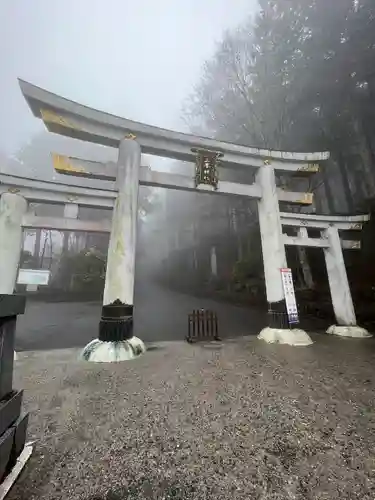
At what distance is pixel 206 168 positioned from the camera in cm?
670

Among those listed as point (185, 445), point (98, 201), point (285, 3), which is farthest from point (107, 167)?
point (285, 3)

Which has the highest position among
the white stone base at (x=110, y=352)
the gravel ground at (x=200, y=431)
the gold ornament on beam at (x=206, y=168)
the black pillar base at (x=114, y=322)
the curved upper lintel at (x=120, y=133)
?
the curved upper lintel at (x=120, y=133)

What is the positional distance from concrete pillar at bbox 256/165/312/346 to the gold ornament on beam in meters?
1.53

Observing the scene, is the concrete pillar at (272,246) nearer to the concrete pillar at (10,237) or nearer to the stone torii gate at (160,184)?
the stone torii gate at (160,184)

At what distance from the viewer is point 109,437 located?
2352mm

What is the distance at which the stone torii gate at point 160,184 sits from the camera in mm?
5277

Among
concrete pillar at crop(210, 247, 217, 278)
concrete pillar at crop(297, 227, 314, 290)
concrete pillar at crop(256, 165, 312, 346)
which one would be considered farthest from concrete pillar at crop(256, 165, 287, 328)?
concrete pillar at crop(210, 247, 217, 278)

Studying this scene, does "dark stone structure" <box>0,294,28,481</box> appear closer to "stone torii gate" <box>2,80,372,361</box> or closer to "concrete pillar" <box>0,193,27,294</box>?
"stone torii gate" <box>2,80,372,361</box>

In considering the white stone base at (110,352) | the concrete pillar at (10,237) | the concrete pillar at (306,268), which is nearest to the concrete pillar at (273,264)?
the white stone base at (110,352)

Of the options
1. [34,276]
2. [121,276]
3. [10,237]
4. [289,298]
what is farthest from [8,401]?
[289,298]

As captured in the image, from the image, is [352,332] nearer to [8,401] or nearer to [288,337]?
[288,337]

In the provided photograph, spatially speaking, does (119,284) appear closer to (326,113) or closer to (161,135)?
(161,135)

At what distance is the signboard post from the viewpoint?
6.31m

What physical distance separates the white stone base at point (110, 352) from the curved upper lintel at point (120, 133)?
464 centimetres
